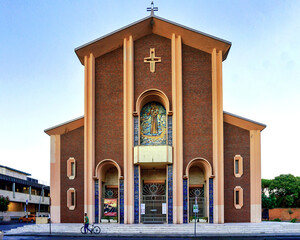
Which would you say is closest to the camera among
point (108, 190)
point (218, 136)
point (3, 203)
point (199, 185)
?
point (218, 136)

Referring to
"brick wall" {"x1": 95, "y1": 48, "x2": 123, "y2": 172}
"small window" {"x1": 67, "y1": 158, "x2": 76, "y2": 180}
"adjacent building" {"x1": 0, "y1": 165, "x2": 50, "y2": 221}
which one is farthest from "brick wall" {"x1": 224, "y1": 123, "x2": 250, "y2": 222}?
"adjacent building" {"x1": 0, "y1": 165, "x2": 50, "y2": 221}

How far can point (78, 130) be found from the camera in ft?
102

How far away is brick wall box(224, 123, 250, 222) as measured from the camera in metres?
28.8

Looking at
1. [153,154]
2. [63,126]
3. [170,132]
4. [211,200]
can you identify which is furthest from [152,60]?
[211,200]

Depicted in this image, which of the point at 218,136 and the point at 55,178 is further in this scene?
the point at 55,178

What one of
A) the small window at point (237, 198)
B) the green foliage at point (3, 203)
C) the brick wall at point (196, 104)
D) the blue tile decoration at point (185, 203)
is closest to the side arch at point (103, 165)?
the blue tile decoration at point (185, 203)

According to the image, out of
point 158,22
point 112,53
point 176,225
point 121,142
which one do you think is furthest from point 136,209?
point 158,22

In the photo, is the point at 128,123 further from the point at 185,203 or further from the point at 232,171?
the point at 232,171

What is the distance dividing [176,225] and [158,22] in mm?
16541

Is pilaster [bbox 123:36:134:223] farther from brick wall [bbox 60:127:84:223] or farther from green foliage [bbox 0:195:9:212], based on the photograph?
green foliage [bbox 0:195:9:212]

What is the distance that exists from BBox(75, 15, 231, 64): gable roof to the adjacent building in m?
29.7

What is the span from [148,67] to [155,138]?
6.13 meters

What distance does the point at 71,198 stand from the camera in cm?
Result: 3038

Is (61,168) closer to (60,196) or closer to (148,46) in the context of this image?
(60,196)
